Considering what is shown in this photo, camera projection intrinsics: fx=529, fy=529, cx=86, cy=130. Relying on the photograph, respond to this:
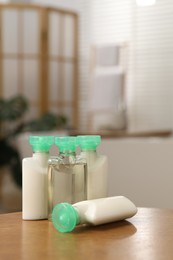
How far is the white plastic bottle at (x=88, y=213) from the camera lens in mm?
974

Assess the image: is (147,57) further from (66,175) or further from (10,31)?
(66,175)

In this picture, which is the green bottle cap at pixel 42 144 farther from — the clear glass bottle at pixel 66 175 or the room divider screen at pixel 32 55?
the room divider screen at pixel 32 55

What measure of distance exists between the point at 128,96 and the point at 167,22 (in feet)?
2.51

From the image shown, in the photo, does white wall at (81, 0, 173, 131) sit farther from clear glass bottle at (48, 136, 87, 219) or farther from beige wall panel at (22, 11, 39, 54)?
clear glass bottle at (48, 136, 87, 219)

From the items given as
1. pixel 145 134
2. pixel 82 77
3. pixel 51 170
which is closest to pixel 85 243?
pixel 51 170

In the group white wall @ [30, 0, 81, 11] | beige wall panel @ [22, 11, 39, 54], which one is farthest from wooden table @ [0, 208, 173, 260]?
white wall @ [30, 0, 81, 11]

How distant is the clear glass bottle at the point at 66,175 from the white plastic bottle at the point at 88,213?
56mm

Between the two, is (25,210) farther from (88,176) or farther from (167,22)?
(167,22)

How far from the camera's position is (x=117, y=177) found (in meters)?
2.46

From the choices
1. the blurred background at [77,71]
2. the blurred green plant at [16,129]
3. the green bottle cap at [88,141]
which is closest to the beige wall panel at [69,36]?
the blurred background at [77,71]

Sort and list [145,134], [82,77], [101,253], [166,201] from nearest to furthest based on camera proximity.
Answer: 1. [101,253]
2. [166,201]
3. [145,134]
4. [82,77]

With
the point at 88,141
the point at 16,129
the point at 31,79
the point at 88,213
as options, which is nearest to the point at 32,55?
the point at 31,79

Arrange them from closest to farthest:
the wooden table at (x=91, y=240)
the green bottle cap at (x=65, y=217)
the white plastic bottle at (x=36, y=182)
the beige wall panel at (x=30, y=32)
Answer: the wooden table at (x=91, y=240), the green bottle cap at (x=65, y=217), the white plastic bottle at (x=36, y=182), the beige wall panel at (x=30, y=32)

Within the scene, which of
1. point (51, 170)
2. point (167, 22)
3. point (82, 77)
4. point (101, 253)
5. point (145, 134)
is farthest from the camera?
point (82, 77)
